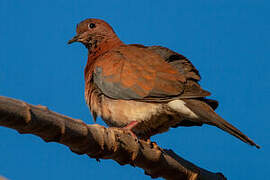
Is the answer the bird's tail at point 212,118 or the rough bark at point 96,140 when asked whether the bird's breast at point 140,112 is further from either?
the rough bark at point 96,140

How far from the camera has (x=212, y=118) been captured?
12.1 feet

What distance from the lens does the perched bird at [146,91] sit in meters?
3.97

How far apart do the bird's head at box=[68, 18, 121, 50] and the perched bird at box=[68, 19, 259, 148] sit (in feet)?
1.69

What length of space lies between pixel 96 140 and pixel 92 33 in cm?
258

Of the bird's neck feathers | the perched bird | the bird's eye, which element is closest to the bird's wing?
the perched bird

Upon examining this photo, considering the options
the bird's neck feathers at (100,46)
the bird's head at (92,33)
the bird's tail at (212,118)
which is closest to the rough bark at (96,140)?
the bird's tail at (212,118)

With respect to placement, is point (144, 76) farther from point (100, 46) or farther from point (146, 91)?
point (100, 46)

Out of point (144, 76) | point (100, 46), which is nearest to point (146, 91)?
point (144, 76)

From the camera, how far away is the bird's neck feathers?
4891 mm

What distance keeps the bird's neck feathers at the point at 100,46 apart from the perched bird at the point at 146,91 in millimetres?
225

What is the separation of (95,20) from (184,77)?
1617 millimetres

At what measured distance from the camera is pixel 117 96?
4.18 meters

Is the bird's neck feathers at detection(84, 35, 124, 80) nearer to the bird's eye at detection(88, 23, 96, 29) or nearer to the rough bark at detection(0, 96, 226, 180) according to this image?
the bird's eye at detection(88, 23, 96, 29)

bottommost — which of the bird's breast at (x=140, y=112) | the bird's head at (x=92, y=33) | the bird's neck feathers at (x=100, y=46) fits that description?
the bird's breast at (x=140, y=112)
